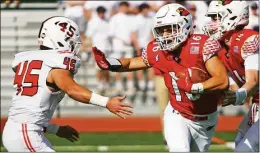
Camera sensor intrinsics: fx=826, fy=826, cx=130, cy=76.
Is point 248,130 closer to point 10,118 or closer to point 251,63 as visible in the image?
point 251,63

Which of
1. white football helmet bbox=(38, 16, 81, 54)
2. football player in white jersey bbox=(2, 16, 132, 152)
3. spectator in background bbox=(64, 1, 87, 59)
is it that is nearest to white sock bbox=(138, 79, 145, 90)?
spectator in background bbox=(64, 1, 87, 59)

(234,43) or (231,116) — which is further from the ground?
(234,43)

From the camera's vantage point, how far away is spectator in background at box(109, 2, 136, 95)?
14.7m

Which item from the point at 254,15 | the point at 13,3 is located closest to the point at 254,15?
the point at 254,15

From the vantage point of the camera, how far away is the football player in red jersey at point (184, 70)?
734cm

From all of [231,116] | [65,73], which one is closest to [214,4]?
[65,73]

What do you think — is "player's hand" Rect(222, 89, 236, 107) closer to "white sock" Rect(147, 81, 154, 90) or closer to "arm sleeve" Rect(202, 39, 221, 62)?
"arm sleeve" Rect(202, 39, 221, 62)

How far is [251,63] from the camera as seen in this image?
302 inches

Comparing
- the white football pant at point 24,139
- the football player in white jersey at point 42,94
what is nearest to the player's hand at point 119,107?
the football player in white jersey at point 42,94

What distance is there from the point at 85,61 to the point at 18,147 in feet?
28.0

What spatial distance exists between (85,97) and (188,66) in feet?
4.17

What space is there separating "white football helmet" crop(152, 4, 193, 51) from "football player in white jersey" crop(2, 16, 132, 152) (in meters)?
1.00

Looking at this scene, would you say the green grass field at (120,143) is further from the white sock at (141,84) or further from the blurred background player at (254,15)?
the blurred background player at (254,15)

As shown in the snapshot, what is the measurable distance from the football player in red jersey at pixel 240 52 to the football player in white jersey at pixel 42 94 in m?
1.48
